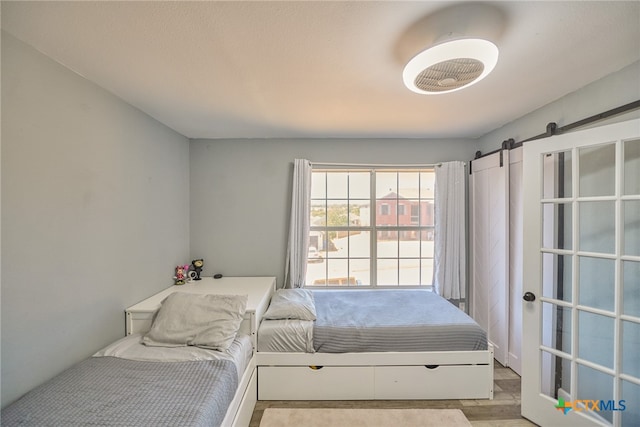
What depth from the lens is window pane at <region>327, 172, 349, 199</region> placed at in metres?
3.16

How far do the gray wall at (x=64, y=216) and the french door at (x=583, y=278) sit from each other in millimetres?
3006

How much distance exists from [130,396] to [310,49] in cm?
197

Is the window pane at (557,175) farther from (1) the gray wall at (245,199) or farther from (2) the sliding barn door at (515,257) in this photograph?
(1) the gray wall at (245,199)

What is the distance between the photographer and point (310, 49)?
1.34m

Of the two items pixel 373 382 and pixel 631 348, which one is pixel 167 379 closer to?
pixel 373 382

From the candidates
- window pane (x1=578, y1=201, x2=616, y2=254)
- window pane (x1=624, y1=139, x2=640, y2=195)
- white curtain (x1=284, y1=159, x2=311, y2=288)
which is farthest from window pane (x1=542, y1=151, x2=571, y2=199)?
white curtain (x1=284, y1=159, x2=311, y2=288)

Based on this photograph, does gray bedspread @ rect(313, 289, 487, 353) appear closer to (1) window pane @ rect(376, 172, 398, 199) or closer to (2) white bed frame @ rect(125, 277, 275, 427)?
(2) white bed frame @ rect(125, 277, 275, 427)

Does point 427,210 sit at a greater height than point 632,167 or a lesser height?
lesser

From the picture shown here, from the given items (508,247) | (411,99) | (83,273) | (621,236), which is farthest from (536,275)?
(83,273)

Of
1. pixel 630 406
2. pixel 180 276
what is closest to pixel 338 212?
pixel 180 276

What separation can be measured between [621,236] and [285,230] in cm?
265

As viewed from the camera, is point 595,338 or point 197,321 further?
point 197,321

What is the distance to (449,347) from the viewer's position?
80.4 inches

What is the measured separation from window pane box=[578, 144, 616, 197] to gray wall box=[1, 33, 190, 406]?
3.16m
